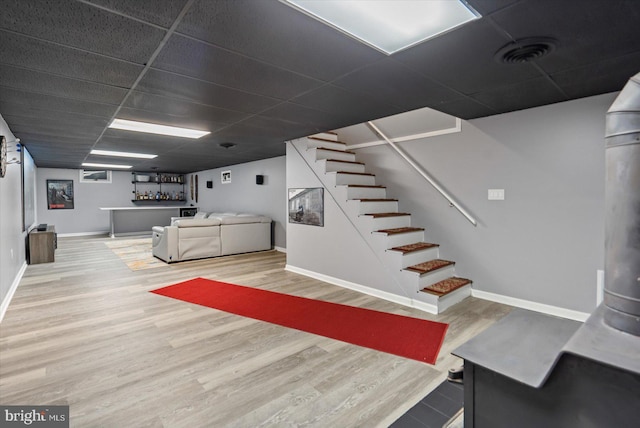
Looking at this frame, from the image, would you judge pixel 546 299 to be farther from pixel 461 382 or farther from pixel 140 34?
pixel 140 34

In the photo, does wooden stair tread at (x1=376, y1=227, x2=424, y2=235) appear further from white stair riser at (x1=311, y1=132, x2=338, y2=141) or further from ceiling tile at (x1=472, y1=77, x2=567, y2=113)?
white stair riser at (x1=311, y1=132, x2=338, y2=141)

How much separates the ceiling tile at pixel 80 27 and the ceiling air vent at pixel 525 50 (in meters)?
2.10

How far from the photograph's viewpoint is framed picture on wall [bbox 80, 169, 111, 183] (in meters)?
10.1

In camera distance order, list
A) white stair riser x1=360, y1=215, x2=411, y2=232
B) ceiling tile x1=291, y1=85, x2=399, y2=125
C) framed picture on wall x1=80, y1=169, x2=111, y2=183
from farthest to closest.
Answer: framed picture on wall x1=80, y1=169, x2=111, y2=183 → white stair riser x1=360, y1=215, x2=411, y2=232 → ceiling tile x1=291, y1=85, x2=399, y2=125

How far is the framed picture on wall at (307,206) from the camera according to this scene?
4.78m

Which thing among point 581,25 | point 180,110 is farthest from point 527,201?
point 180,110

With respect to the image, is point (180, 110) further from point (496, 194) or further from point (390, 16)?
point (496, 194)

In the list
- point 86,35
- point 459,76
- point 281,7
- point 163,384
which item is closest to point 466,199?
point 459,76

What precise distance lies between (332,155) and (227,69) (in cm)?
284

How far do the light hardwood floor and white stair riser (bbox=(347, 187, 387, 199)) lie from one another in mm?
1403

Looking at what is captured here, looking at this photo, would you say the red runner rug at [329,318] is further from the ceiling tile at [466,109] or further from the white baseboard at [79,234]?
the white baseboard at [79,234]

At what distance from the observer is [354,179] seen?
477 centimetres

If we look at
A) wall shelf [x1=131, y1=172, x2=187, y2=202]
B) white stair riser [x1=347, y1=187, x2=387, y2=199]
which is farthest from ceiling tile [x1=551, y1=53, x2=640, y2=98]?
wall shelf [x1=131, y1=172, x2=187, y2=202]

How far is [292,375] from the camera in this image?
2.20 m
